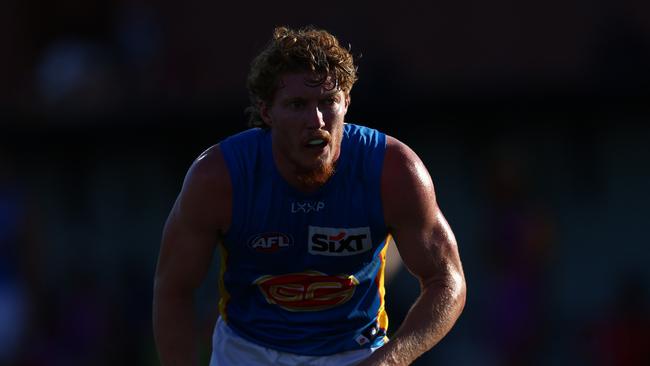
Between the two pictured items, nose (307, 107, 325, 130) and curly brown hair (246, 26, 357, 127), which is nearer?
nose (307, 107, 325, 130)

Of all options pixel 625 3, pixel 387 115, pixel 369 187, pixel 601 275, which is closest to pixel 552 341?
pixel 601 275

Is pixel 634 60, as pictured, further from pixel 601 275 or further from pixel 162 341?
pixel 162 341

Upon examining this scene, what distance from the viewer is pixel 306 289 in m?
5.43

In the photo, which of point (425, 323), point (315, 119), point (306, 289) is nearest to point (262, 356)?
point (306, 289)

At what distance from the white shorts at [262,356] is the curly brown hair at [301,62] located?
3.29 ft

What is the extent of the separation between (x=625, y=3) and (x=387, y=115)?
2454 millimetres

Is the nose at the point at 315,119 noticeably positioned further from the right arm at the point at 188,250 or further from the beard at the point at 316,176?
the right arm at the point at 188,250

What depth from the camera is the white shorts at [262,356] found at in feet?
18.1

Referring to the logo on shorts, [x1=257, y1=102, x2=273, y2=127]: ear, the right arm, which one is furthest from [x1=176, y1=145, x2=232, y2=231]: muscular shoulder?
the logo on shorts

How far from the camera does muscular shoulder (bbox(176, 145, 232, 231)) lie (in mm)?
5184

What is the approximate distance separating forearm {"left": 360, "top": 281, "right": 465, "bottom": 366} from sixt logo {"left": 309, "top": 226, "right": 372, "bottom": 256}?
323 millimetres

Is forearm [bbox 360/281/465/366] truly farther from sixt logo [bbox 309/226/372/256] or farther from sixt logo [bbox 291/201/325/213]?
sixt logo [bbox 291/201/325/213]

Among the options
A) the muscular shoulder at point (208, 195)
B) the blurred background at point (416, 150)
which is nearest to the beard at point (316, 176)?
the muscular shoulder at point (208, 195)

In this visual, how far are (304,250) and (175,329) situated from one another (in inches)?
→ 23.3
